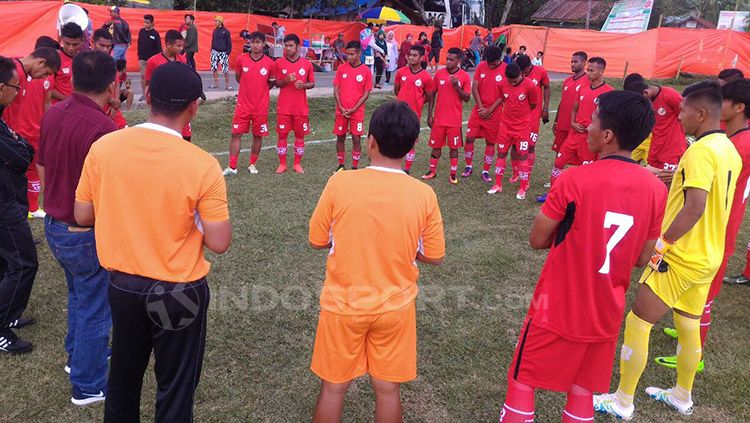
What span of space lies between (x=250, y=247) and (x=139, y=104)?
26.3 feet

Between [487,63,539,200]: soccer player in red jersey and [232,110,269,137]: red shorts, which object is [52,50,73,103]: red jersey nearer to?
[232,110,269,137]: red shorts

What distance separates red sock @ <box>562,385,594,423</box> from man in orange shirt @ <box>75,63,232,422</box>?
202 centimetres

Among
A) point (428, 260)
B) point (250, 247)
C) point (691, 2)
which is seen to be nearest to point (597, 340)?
point (428, 260)

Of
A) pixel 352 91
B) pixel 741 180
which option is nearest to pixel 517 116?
pixel 352 91

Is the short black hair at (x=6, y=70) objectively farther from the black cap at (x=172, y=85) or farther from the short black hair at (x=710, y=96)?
the short black hair at (x=710, y=96)

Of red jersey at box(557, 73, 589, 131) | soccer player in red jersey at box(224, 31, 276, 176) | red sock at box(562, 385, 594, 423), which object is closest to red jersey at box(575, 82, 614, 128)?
red jersey at box(557, 73, 589, 131)

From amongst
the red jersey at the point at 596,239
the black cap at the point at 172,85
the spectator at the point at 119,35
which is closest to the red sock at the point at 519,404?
the red jersey at the point at 596,239

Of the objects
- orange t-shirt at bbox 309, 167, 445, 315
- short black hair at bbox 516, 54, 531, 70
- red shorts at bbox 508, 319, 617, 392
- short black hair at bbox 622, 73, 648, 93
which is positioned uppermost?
short black hair at bbox 516, 54, 531, 70

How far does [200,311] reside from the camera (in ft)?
8.81

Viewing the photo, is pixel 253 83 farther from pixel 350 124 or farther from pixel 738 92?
pixel 738 92

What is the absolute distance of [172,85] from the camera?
97.1 inches

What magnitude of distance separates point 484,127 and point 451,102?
0.76 m

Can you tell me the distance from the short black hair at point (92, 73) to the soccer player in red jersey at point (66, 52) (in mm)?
2828

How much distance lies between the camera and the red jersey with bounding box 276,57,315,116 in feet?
29.0
